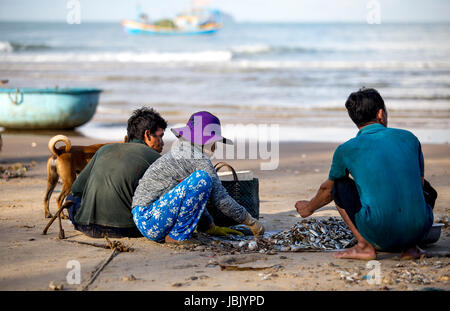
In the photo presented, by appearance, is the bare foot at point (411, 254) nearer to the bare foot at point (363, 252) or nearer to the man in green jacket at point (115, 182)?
the bare foot at point (363, 252)

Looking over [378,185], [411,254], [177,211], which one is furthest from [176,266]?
[411,254]

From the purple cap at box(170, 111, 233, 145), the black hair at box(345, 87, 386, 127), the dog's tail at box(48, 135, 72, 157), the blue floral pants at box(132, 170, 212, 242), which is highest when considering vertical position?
the black hair at box(345, 87, 386, 127)

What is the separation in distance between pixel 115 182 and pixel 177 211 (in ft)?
2.04

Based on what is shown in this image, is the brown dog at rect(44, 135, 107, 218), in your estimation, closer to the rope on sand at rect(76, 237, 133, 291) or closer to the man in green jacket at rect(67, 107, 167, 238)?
the man in green jacket at rect(67, 107, 167, 238)

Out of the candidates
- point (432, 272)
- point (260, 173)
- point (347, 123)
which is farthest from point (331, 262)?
point (347, 123)

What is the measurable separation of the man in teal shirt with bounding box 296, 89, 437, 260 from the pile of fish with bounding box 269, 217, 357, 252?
1.53 ft

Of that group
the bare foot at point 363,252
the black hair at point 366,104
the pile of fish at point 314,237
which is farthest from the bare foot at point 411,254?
the black hair at point 366,104

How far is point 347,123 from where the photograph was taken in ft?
43.9

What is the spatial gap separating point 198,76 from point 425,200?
64.1ft

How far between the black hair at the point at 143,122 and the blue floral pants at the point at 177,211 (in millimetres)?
702

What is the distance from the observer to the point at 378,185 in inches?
157

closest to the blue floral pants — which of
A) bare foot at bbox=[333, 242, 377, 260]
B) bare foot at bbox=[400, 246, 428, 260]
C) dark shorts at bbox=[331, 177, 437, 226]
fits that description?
dark shorts at bbox=[331, 177, 437, 226]

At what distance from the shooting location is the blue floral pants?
14.4ft
